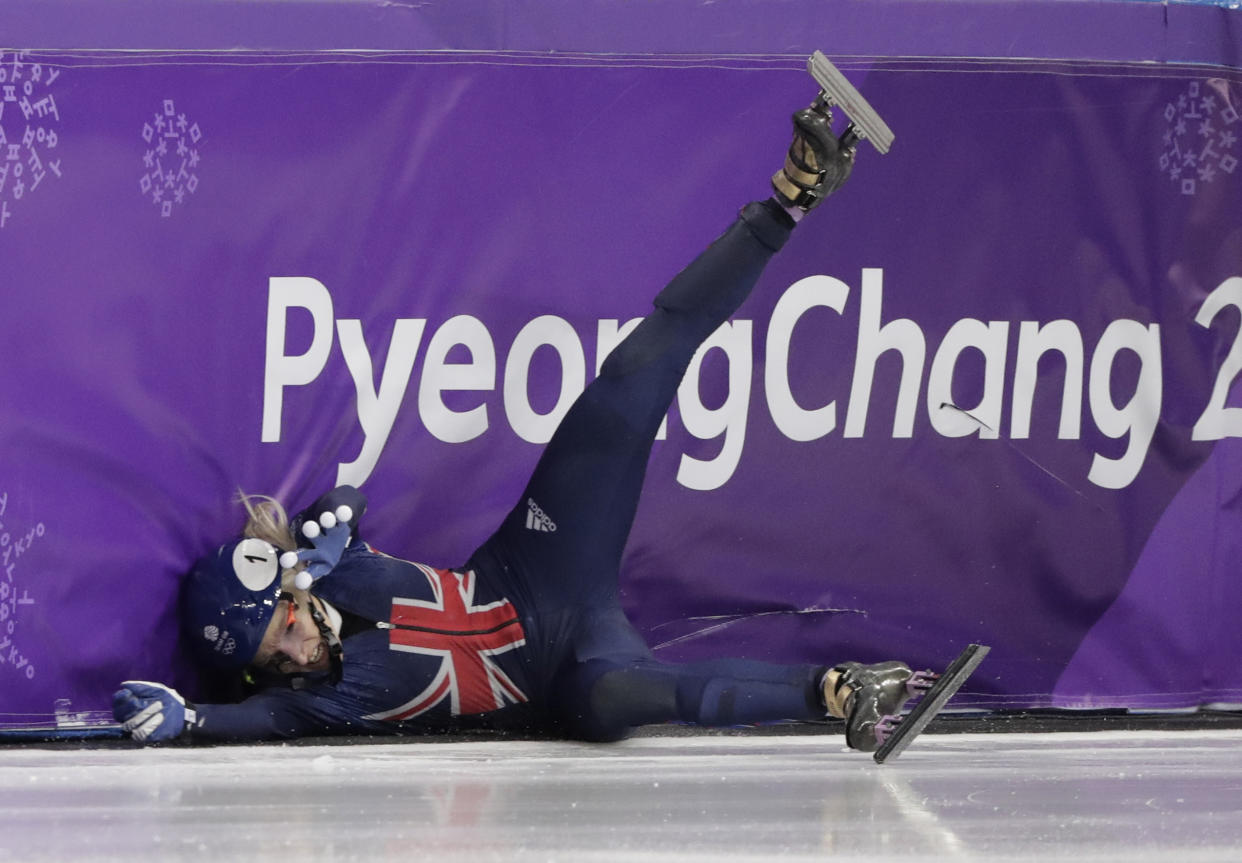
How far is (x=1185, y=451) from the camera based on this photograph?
361 centimetres

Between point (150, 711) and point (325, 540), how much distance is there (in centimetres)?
47

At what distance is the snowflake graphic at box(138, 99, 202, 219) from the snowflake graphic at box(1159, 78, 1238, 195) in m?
2.12

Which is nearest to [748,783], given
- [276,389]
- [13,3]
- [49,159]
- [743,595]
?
[743,595]

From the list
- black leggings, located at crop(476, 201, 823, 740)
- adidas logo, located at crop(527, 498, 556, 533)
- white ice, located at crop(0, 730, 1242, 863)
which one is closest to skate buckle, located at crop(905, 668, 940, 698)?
white ice, located at crop(0, 730, 1242, 863)

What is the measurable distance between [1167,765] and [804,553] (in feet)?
3.28

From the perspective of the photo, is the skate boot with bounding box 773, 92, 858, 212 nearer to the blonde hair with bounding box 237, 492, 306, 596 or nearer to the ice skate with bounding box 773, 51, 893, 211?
the ice skate with bounding box 773, 51, 893, 211

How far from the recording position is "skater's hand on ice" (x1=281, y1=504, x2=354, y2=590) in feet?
10.1

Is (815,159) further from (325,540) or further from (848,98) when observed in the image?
(325,540)

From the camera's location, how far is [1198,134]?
3580 mm

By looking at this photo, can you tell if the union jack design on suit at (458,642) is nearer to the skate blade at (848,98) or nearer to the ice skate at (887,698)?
the ice skate at (887,698)

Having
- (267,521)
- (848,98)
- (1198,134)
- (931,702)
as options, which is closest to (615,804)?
(931,702)

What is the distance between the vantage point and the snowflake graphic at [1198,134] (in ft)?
11.7

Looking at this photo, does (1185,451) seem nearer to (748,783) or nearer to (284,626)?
(748,783)

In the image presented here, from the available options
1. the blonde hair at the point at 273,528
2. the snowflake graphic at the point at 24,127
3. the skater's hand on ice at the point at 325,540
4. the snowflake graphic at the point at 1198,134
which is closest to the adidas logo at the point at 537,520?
the skater's hand on ice at the point at 325,540
